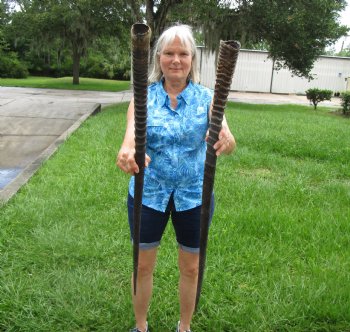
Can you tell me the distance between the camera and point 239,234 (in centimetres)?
398

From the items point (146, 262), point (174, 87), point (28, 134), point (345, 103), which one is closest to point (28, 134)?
point (28, 134)

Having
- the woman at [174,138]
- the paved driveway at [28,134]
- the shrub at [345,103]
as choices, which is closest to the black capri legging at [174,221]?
the woman at [174,138]

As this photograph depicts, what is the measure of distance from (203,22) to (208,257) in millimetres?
14405

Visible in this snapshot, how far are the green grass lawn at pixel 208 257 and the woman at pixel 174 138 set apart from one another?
823mm

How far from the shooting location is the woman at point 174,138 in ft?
6.72

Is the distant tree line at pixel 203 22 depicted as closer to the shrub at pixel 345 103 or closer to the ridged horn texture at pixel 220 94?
the shrub at pixel 345 103

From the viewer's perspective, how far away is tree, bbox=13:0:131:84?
2325cm

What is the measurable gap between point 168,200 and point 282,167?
4882 mm

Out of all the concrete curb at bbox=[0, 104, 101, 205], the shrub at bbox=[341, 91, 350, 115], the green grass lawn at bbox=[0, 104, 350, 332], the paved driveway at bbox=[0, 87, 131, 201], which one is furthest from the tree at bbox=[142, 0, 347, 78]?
the green grass lawn at bbox=[0, 104, 350, 332]

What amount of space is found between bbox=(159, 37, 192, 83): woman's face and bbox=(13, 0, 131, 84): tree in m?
20.0

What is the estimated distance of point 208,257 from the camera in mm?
3582

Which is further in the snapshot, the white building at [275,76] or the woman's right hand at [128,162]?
the white building at [275,76]

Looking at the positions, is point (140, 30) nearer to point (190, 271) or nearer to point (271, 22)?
point (190, 271)

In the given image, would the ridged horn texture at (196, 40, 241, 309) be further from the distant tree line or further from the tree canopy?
the tree canopy
